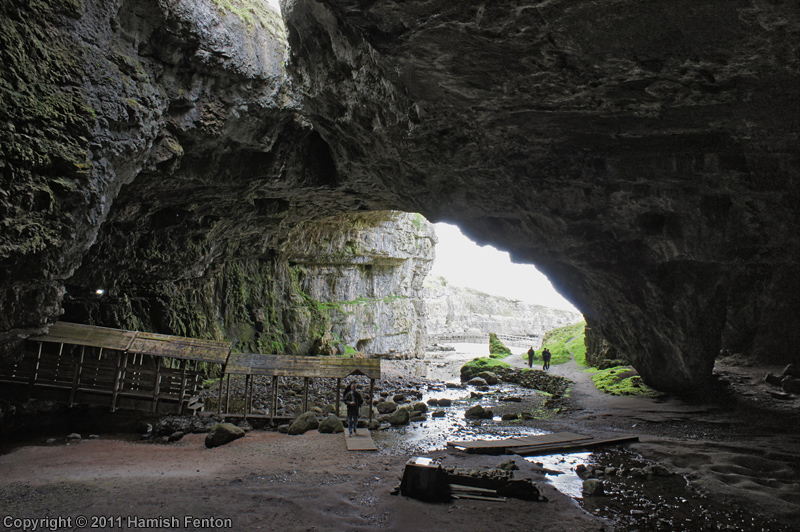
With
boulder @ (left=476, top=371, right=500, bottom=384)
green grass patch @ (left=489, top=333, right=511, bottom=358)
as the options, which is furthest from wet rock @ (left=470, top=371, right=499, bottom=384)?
green grass patch @ (left=489, top=333, right=511, bottom=358)

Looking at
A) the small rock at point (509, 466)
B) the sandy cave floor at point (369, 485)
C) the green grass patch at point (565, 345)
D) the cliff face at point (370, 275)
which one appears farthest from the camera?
the cliff face at point (370, 275)

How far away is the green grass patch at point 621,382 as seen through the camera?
57.3ft

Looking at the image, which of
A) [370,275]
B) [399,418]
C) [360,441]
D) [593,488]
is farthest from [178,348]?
[370,275]

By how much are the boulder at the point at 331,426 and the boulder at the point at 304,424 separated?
0.47 metres

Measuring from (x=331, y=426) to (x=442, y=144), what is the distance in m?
8.75

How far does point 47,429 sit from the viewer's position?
12.7 meters

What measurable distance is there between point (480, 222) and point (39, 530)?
14194mm

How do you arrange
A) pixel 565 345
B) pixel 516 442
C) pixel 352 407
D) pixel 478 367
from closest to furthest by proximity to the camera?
1. pixel 516 442
2. pixel 352 407
3. pixel 478 367
4. pixel 565 345

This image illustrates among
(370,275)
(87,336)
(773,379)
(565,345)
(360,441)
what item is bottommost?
(360,441)

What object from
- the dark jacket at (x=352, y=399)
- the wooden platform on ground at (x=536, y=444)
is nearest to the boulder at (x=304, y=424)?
the dark jacket at (x=352, y=399)

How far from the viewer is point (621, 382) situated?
19.3 metres

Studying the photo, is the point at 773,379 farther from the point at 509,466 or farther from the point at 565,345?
the point at 565,345

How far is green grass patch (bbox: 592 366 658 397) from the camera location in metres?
17.5

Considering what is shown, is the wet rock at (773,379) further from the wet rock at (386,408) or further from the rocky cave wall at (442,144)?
the wet rock at (386,408)
